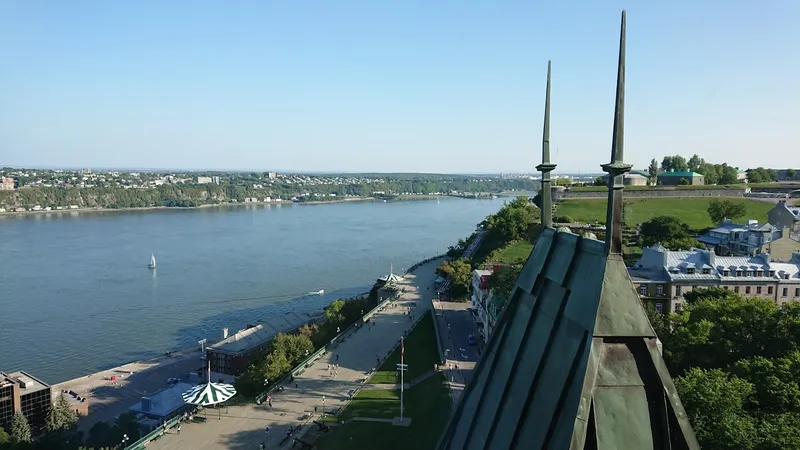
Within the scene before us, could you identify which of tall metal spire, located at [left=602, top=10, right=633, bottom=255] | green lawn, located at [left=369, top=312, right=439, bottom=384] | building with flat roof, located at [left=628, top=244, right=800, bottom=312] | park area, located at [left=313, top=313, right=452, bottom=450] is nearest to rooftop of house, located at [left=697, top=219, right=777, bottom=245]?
building with flat roof, located at [left=628, top=244, right=800, bottom=312]

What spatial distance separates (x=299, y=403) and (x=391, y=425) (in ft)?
12.9

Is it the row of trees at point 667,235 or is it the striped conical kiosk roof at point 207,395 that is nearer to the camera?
the striped conical kiosk roof at point 207,395

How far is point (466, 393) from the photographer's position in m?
6.24

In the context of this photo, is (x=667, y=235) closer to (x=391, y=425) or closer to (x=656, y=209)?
(x=656, y=209)

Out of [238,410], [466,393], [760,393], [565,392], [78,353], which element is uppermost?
[565,392]

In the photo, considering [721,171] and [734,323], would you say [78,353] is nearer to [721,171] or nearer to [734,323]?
[734,323]

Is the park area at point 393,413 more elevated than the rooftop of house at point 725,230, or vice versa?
the rooftop of house at point 725,230

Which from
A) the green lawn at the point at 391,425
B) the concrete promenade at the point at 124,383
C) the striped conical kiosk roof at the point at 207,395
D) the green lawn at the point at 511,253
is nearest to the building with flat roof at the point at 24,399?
the concrete promenade at the point at 124,383

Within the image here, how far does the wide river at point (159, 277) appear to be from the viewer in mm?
37875

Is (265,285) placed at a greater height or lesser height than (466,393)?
lesser

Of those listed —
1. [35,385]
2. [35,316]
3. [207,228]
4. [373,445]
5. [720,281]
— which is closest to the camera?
[373,445]

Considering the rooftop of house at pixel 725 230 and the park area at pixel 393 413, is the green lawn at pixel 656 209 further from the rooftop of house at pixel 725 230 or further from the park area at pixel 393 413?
the park area at pixel 393 413

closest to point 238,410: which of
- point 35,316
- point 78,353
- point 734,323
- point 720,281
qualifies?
point 734,323

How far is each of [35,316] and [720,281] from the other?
4443cm
